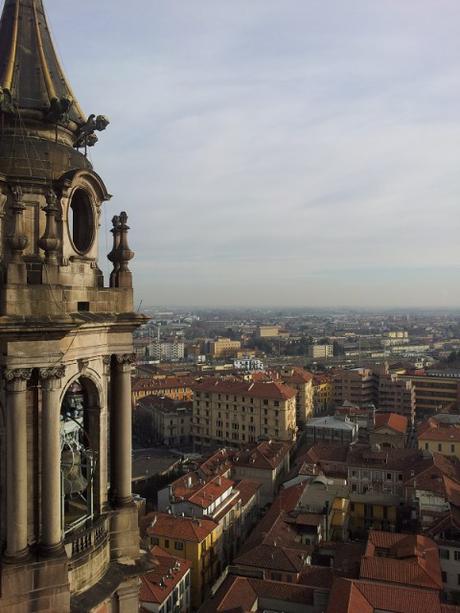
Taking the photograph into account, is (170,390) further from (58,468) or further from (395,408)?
(58,468)

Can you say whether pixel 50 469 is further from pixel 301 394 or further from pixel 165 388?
pixel 165 388

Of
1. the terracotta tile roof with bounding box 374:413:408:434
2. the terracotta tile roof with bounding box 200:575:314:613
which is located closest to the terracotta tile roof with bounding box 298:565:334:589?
the terracotta tile roof with bounding box 200:575:314:613

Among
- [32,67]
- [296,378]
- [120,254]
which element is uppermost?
[32,67]

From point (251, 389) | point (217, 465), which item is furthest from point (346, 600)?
point (251, 389)

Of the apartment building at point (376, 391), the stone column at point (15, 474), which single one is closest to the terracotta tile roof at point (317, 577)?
the stone column at point (15, 474)

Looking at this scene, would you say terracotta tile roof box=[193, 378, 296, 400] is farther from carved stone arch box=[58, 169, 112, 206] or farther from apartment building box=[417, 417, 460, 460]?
carved stone arch box=[58, 169, 112, 206]

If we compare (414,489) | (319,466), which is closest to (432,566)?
(414,489)

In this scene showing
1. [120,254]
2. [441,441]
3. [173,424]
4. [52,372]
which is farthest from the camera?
[173,424]

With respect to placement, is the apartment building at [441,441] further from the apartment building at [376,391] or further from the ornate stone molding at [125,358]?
the ornate stone molding at [125,358]
